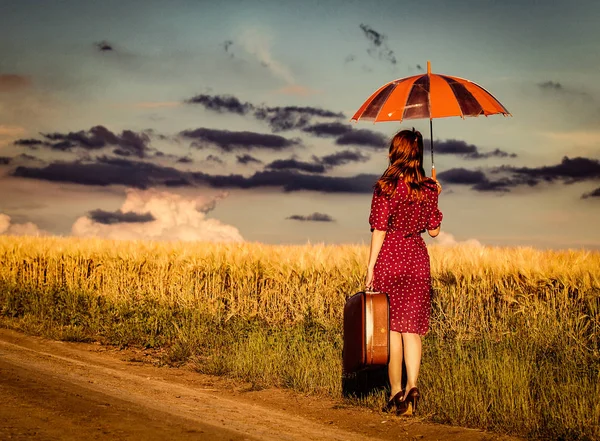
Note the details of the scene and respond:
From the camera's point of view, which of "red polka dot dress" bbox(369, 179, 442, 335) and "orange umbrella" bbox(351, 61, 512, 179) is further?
"orange umbrella" bbox(351, 61, 512, 179)

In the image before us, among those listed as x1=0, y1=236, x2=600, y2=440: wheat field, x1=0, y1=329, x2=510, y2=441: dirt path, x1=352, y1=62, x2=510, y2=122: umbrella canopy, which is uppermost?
x1=352, y1=62, x2=510, y2=122: umbrella canopy

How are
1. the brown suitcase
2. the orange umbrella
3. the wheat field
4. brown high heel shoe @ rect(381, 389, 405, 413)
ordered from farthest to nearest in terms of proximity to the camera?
the orange umbrella, the wheat field, brown high heel shoe @ rect(381, 389, 405, 413), the brown suitcase

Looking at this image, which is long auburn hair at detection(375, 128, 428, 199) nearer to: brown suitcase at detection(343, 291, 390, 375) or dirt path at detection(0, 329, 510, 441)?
brown suitcase at detection(343, 291, 390, 375)

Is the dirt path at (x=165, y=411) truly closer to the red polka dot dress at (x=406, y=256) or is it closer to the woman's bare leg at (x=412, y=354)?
the woman's bare leg at (x=412, y=354)

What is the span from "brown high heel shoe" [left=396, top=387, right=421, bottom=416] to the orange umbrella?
10.9ft

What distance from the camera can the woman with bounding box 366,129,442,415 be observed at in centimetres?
671

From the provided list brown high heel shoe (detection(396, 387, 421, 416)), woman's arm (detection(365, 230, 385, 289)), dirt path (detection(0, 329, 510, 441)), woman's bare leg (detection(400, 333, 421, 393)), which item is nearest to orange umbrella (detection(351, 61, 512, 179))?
woman's arm (detection(365, 230, 385, 289))

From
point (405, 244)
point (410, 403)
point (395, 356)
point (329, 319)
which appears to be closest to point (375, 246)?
point (405, 244)

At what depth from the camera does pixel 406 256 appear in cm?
680

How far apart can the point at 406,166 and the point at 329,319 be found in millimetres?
5359

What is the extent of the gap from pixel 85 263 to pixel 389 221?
11.9 m

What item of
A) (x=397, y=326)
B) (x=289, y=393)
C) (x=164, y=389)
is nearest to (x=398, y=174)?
(x=397, y=326)

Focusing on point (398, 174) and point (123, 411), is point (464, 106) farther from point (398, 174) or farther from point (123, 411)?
point (123, 411)

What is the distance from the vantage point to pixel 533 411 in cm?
692
